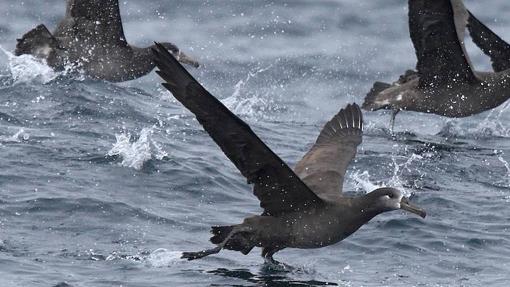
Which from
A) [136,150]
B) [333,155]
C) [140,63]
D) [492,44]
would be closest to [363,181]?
[333,155]

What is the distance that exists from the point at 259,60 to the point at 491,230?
28.2 ft

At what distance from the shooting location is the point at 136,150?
11531 millimetres

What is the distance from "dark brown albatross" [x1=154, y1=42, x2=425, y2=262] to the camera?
8.27m

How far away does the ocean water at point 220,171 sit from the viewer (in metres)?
8.95

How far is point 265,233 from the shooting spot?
8867 mm

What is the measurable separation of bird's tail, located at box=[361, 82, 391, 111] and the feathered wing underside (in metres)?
3.19

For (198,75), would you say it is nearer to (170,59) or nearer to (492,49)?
(492,49)

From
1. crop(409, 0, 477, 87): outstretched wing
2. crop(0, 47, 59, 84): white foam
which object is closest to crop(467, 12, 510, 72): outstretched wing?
crop(409, 0, 477, 87): outstretched wing

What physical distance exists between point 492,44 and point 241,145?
7.34 meters

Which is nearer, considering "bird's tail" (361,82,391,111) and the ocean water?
the ocean water

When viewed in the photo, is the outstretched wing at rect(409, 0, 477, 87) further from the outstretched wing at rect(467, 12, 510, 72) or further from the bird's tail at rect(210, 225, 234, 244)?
the bird's tail at rect(210, 225, 234, 244)

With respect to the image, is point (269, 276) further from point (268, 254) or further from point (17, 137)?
point (17, 137)

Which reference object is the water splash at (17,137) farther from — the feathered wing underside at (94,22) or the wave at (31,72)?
the feathered wing underside at (94,22)

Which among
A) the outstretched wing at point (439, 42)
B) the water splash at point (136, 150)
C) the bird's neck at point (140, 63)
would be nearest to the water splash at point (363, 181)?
the water splash at point (136, 150)
